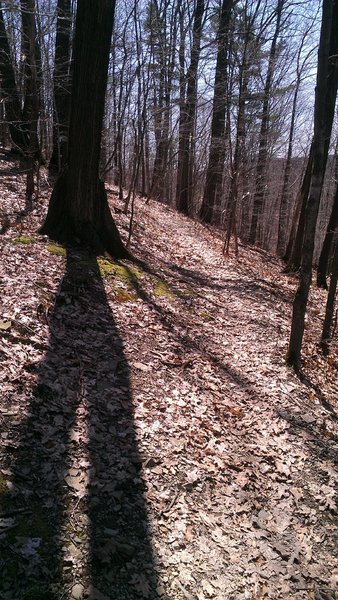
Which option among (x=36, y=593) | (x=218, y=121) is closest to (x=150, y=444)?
(x=36, y=593)

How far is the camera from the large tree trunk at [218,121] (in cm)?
1538

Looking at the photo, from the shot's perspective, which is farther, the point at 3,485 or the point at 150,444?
the point at 150,444

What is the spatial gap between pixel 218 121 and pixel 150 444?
16662 mm

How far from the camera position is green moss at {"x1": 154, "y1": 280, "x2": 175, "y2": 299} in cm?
755

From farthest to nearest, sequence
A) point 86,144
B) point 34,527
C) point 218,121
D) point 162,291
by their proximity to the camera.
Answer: point 218,121, point 162,291, point 86,144, point 34,527

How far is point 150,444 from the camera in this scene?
4.16 metres

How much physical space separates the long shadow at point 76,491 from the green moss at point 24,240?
2534 millimetres

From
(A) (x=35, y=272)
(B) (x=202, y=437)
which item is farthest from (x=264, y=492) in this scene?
(A) (x=35, y=272)

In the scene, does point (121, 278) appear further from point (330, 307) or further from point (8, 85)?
point (8, 85)

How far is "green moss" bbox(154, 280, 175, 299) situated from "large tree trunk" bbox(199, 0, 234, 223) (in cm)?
953

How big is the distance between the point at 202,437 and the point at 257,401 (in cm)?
125

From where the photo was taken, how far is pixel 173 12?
19391 millimetres

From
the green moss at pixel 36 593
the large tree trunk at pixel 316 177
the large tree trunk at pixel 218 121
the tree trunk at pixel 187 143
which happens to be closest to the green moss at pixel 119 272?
the large tree trunk at pixel 316 177

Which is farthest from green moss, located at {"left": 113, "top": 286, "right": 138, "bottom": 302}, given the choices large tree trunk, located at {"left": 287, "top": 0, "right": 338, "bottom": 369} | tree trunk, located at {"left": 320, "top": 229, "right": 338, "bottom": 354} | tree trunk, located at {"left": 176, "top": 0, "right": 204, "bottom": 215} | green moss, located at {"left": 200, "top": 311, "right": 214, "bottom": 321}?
tree trunk, located at {"left": 176, "top": 0, "right": 204, "bottom": 215}
